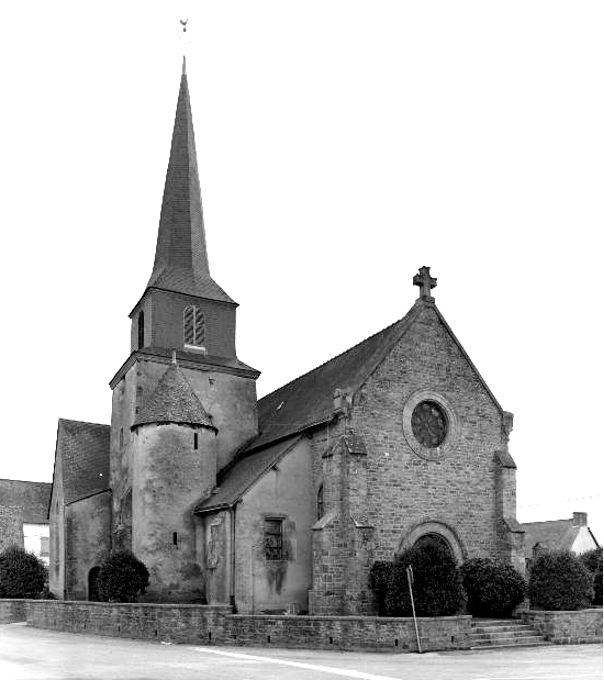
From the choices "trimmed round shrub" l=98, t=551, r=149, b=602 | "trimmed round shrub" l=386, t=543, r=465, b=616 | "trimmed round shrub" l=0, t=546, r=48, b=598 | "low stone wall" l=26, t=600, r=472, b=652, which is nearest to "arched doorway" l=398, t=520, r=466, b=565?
"trimmed round shrub" l=386, t=543, r=465, b=616

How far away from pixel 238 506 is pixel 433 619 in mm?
9093

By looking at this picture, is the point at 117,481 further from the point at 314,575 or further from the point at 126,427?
the point at 314,575

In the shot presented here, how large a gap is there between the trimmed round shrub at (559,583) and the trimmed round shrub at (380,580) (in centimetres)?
453

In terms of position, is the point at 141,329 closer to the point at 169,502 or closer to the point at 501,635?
the point at 169,502

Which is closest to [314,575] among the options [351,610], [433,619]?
[351,610]

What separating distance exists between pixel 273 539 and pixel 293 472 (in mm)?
2484

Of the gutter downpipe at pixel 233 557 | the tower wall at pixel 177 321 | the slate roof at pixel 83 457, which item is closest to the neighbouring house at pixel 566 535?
the tower wall at pixel 177 321

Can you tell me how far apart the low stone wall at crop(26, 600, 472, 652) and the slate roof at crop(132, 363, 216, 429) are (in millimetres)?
7821

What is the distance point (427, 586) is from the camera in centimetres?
2359

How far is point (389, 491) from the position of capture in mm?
28938

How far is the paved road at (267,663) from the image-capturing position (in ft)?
55.9

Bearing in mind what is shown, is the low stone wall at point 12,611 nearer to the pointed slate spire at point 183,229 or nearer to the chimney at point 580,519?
the pointed slate spire at point 183,229

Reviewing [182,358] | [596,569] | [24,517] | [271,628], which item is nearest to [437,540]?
[596,569]

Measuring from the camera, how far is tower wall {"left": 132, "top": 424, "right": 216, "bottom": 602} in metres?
31.6
